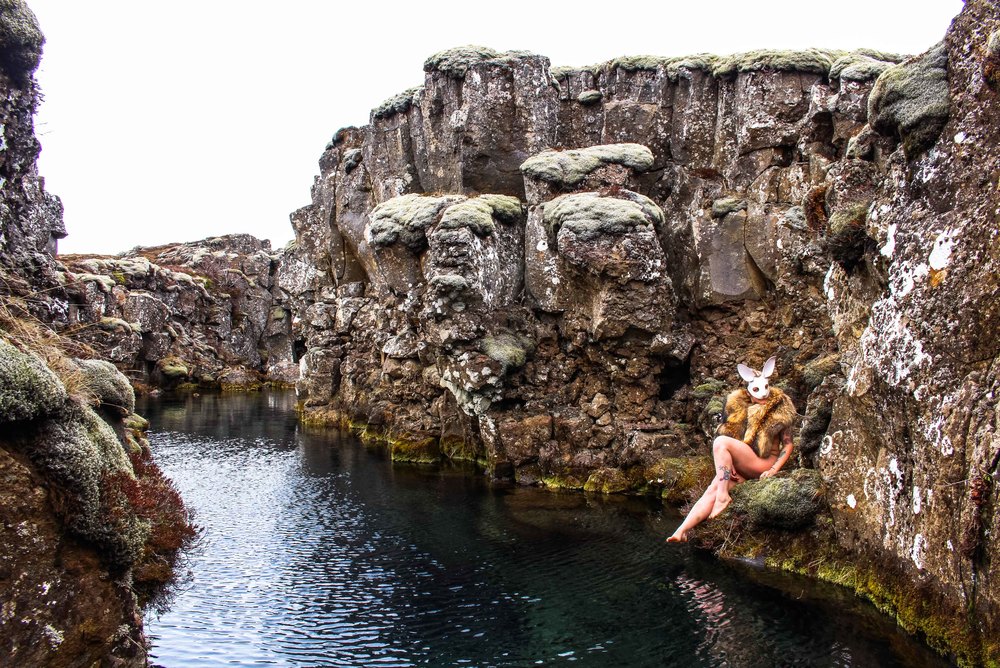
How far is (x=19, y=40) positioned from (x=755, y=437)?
72.6ft

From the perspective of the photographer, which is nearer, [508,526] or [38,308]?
[38,308]

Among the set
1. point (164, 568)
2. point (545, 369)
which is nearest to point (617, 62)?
point (545, 369)

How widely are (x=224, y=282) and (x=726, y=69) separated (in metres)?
81.4

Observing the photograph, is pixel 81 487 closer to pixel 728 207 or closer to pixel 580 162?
pixel 580 162

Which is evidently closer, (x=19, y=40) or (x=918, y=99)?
(x=918, y=99)

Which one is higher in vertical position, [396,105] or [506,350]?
[396,105]

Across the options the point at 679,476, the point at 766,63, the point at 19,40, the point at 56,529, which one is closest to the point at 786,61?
the point at 766,63

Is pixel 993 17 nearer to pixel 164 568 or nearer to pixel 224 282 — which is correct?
pixel 164 568

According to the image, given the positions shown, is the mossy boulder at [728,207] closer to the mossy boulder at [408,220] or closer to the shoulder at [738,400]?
the mossy boulder at [408,220]

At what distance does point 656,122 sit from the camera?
36.8 m

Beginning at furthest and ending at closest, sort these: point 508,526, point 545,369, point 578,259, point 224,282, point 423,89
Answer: point 224,282, point 423,89, point 545,369, point 578,259, point 508,526

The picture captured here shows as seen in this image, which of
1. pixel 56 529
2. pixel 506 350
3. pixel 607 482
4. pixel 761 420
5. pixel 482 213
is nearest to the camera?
pixel 56 529

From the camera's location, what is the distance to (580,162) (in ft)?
111

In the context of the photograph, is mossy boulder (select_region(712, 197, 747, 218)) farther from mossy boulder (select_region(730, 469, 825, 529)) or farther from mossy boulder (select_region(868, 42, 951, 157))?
mossy boulder (select_region(868, 42, 951, 157))
